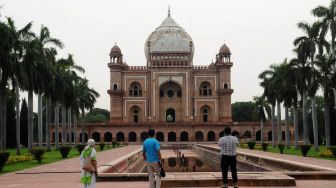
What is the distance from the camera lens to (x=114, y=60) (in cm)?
6031

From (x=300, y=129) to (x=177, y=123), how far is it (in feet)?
59.5

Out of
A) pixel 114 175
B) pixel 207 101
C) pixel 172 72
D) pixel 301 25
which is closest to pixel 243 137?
pixel 207 101

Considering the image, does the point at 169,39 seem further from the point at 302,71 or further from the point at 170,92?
the point at 302,71

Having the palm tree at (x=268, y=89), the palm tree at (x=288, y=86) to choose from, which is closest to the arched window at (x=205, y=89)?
the palm tree at (x=268, y=89)

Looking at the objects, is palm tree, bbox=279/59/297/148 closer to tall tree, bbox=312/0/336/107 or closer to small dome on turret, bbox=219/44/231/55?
tall tree, bbox=312/0/336/107

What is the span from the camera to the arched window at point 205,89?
200 ft

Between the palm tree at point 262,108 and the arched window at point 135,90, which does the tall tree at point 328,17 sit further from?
the arched window at point 135,90

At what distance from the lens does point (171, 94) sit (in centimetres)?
6175

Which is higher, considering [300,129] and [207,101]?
[207,101]

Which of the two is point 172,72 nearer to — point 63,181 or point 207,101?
point 207,101

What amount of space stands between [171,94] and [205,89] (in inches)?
180

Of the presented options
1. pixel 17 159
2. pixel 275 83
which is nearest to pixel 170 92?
pixel 275 83

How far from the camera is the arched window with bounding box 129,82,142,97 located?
60784 mm

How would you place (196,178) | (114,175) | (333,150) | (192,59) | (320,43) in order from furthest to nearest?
(192,59) < (320,43) < (333,150) < (114,175) < (196,178)
